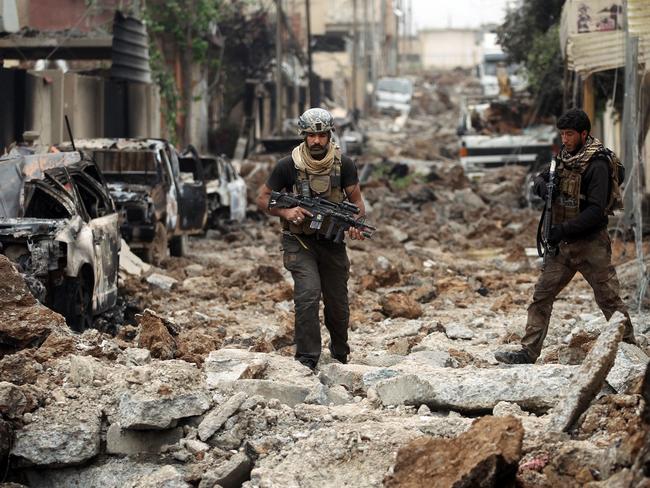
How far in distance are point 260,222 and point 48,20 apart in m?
5.67

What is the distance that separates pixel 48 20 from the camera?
25234 millimetres

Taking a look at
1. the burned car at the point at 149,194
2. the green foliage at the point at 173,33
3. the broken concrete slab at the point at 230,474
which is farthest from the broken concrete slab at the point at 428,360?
the green foliage at the point at 173,33

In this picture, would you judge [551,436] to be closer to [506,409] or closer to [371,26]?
[506,409]

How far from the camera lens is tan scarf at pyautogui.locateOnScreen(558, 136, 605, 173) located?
27.8 feet

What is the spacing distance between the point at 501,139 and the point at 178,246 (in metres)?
14.4

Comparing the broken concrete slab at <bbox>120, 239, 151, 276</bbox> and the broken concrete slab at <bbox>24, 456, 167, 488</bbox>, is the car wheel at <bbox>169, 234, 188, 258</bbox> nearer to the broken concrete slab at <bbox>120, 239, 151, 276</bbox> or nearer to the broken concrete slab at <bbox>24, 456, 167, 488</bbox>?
the broken concrete slab at <bbox>120, 239, 151, 276</bbox>

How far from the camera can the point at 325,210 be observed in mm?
8664

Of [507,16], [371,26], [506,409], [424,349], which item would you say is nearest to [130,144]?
[424,349]

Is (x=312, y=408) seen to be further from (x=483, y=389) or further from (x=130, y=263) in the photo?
(x=130, y=263)

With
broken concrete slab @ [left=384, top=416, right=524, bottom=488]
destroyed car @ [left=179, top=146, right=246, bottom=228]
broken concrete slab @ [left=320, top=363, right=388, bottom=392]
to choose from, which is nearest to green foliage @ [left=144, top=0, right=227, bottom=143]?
destroyed car @ [left=179, top=146, right=246, bottom=228]

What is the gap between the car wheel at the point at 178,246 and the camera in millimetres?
18688

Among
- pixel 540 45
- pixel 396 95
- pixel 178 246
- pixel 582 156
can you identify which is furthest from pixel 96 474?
pixel 396 95

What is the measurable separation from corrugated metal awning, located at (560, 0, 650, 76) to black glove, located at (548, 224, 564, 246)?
7059 millimetres

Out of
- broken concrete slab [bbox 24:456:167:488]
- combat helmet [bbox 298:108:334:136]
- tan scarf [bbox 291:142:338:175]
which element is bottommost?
broken concrete slab [bbox 24:456:167:488]
